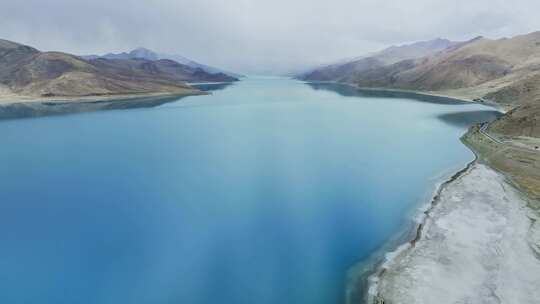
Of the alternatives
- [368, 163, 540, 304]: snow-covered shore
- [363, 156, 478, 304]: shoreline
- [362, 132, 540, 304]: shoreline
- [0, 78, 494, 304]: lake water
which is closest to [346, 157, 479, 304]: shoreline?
[363, 156, 478, 304]: shoreline

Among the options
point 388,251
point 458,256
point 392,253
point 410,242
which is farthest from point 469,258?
point 388,251

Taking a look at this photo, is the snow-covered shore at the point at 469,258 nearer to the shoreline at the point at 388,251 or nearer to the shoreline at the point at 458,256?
the shoreline at the point at 458,256

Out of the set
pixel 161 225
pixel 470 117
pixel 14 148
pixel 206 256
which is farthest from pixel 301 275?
pixel 470 117

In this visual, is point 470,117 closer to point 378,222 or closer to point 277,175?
point 277,175

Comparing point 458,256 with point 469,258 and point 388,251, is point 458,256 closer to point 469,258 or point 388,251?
point 469,258

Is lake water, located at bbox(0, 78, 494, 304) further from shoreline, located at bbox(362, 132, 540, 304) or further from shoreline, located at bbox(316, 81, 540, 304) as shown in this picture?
shoreline, located at bbox(362, 132, 540, 304)
